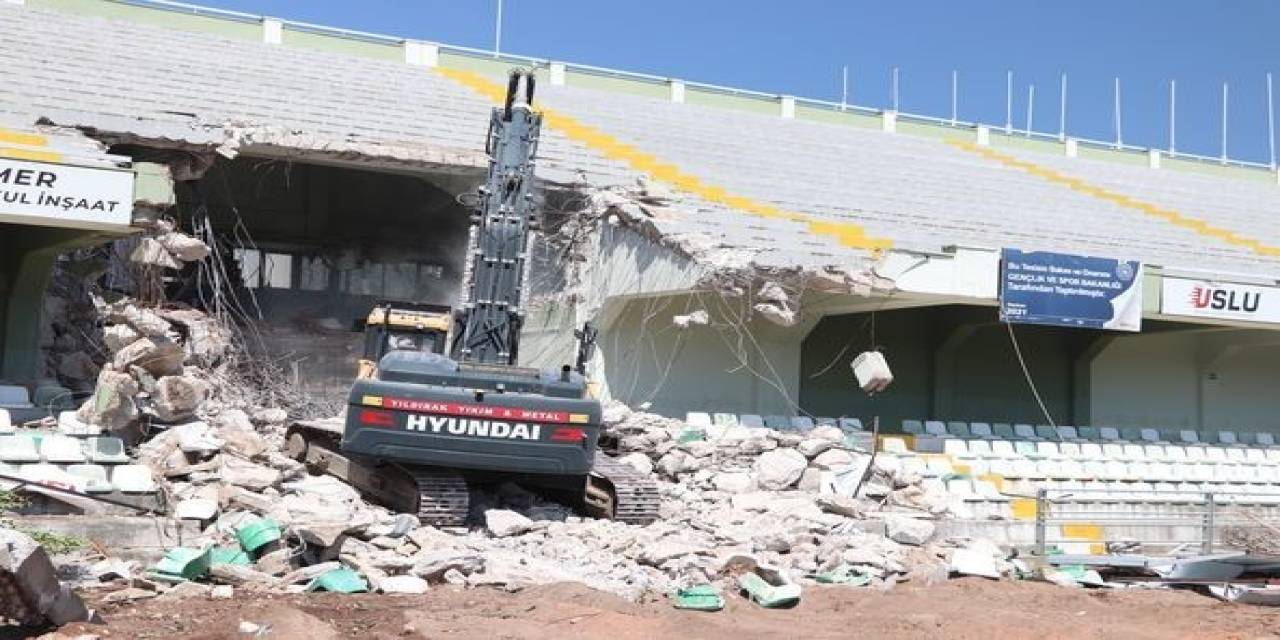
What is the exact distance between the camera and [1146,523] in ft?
42.4

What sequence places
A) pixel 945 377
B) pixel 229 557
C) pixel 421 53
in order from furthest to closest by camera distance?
1. pixel 421 53
2. pixel 945 377
3. pixel 229 557

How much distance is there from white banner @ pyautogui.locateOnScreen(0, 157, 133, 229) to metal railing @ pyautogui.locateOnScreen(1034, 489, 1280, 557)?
28.5ft

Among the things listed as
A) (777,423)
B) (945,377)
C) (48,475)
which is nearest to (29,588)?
(48,475)

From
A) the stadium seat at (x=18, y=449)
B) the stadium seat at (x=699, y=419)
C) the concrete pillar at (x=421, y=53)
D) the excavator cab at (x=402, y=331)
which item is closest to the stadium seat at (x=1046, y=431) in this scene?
the stadium seat at (x=699, y=419)

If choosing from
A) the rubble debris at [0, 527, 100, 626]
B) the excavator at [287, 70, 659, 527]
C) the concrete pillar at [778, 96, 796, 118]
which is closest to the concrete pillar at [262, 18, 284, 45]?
the concrete pillar at [778, 96, 796, 118]

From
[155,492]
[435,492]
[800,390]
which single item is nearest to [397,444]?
[435,492]

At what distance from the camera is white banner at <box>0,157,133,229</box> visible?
11.8 m

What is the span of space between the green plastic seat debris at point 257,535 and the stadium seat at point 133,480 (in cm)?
119

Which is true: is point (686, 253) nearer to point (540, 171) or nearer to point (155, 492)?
point (540, 171)

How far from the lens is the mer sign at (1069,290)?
16.0 metres

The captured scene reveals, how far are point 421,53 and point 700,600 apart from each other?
18838 mm

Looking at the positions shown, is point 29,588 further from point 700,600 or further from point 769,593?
point 769,593

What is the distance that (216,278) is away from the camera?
1714cm

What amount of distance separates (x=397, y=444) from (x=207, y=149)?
706 centimetres
